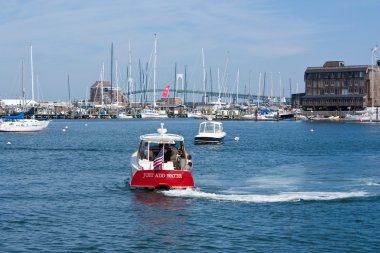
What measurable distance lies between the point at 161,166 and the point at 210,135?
144 ft

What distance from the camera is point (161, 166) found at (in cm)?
3631

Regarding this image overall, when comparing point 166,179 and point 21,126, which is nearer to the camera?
point 166,179

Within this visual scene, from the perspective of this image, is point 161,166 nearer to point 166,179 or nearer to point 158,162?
point 158,162

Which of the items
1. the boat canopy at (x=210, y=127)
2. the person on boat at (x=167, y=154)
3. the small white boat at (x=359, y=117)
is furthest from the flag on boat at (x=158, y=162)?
the small white boat at (x=359, y=117)

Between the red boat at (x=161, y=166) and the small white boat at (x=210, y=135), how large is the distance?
124ft

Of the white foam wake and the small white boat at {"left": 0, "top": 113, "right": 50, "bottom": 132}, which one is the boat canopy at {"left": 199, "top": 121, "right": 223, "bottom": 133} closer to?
the small white boat at {"left": 0, "top": 113, "right": 50, "bottom": 132}

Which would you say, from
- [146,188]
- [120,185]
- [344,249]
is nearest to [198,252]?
[344,249]

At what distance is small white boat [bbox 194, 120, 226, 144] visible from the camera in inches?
3132

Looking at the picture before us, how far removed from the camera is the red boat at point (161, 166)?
36219mm

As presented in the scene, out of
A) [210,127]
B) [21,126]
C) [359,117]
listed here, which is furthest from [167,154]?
[359,117]

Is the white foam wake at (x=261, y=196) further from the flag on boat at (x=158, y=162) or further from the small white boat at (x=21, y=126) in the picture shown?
the small white boat at (x=21, y=126)

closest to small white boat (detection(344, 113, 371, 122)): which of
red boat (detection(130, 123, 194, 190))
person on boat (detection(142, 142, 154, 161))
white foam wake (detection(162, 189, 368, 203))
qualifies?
red boat (detection(130, 123, 194, 190))

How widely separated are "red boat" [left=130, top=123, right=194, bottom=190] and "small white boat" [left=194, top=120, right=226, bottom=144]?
37.8 m

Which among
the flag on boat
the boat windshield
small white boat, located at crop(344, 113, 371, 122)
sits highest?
the boat windshield
